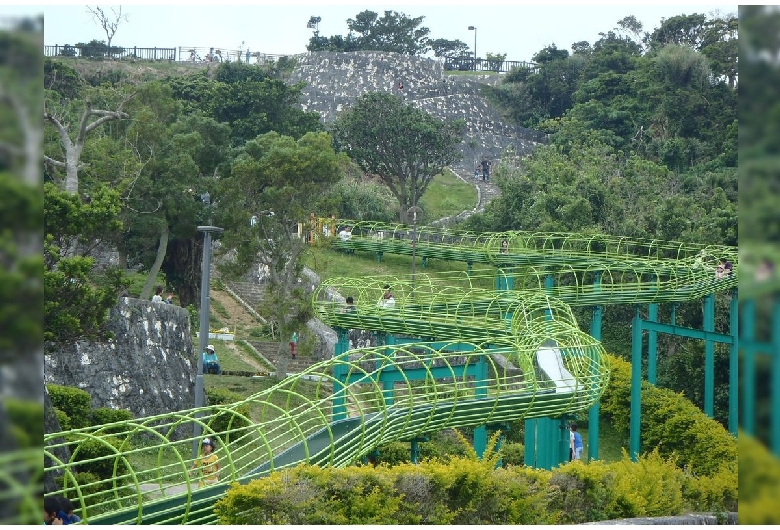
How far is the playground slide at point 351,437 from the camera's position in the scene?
27.3ft

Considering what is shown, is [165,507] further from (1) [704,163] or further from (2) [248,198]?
(1) [704,163]

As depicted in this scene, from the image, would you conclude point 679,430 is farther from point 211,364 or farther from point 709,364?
point 211,364

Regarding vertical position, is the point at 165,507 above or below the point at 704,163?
below

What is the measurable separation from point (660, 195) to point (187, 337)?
13.5 m

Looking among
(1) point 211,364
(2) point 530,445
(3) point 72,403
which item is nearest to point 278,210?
(1) point 211,364

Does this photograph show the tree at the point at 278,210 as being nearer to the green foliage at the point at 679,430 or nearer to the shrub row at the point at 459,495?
the green foliage at the point at 679,430

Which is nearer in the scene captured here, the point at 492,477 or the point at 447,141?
the point at 492,477

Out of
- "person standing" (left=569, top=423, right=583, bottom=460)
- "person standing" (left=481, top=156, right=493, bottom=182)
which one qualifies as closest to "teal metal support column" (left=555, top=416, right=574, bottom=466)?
"person standing" (left=569, top=423, right=583, bottom=460)

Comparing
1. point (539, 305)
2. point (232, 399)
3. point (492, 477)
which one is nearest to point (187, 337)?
point (232, 399)

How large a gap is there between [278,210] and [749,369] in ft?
66.7

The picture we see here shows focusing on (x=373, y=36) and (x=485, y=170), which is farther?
(x=373, y=36)

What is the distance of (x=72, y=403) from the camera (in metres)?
14.6

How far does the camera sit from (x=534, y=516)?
408 inches

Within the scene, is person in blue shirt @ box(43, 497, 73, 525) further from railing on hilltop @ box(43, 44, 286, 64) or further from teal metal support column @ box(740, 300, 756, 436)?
railing on hilltop @ box(43, 44, 286, 64)
